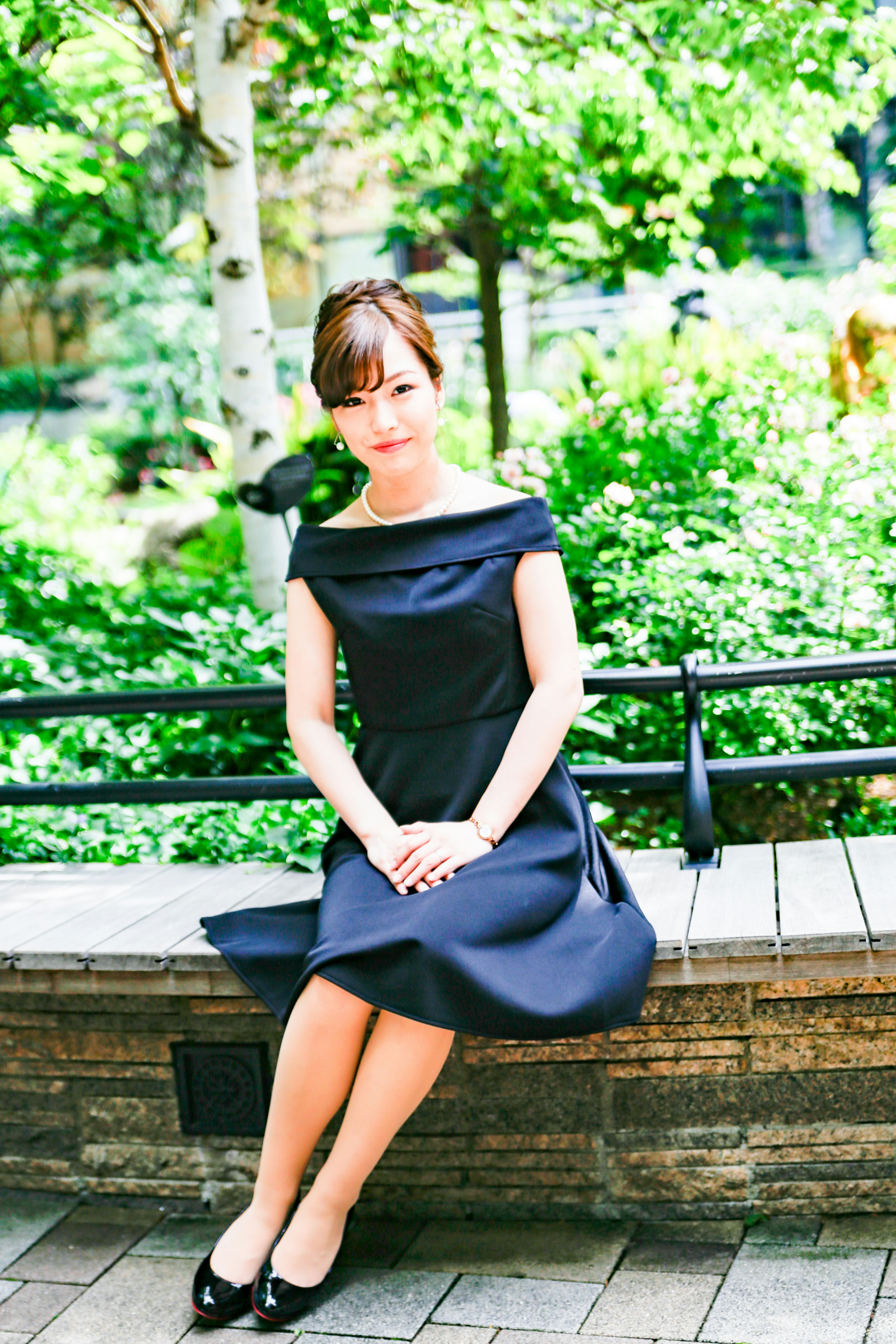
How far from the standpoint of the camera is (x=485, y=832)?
7.00 feet

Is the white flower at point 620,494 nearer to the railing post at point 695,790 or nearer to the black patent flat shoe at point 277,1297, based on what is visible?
the railing post at point 695,790

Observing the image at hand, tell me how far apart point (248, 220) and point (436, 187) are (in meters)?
2.26

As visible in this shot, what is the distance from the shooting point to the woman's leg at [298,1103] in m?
2.00

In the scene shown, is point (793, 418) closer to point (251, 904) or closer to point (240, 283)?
point (240, 283)

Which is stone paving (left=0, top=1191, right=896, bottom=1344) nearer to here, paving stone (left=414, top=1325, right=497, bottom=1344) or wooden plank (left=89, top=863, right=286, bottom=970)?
paving stone (left=414, top=1325, right=497, bottom=1344)

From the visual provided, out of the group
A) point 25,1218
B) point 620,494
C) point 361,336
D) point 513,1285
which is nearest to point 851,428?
point 620,494

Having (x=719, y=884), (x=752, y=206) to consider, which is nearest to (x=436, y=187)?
(x=752, y=206)

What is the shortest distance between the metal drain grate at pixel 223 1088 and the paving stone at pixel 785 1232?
950 mm

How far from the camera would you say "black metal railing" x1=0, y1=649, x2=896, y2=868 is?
98.3 inches

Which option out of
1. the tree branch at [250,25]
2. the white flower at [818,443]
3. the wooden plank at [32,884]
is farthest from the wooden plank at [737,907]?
the tree branch at [250,25]

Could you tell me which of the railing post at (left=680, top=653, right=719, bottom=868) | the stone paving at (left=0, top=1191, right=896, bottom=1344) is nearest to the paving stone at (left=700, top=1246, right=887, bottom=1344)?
the stone paving at (left=0, top=1191, right=896, bottom=1344)

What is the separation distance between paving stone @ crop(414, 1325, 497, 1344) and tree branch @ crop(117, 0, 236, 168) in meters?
3.42

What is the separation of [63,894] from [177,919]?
1.31 feet

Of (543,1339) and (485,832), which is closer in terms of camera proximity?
(543,1339)
